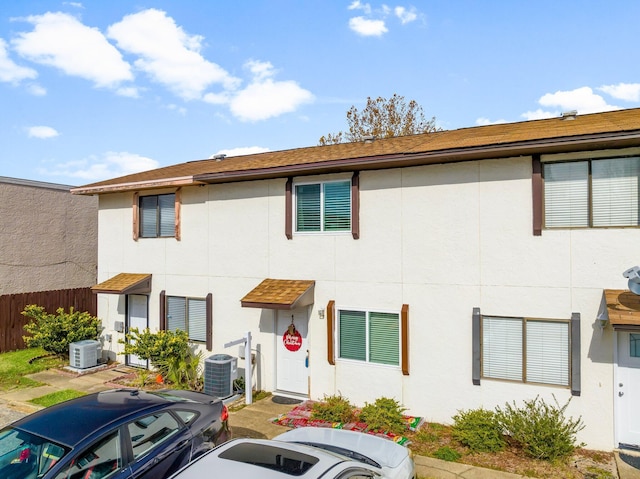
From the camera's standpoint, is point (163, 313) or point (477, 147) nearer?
point (477, 147)

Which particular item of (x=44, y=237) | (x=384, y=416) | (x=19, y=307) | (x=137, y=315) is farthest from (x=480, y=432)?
(x=44, y=237)

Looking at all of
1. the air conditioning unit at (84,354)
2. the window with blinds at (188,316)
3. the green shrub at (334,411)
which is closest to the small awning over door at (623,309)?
the green shrub at (334,411)

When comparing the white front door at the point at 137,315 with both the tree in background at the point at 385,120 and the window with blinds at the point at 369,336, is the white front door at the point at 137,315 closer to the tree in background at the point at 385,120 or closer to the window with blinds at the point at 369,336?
the window with blinds at the point at 369,336

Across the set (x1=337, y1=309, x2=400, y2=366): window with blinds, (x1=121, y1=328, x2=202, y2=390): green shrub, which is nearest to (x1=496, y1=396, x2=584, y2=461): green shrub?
(x1=337, y1=309, x2=400, y2=366): window with blinds

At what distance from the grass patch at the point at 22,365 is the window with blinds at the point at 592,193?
44.8 feet

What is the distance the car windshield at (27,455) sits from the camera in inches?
183

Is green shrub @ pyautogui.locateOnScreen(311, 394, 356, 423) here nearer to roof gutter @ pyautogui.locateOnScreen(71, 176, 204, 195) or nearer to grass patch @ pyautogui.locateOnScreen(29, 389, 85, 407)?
grass patch @ pyautogui.locateOnScreen(29, 389, 85, 407)

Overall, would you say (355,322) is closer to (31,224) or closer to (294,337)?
(294,337)

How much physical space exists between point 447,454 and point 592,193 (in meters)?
5.40

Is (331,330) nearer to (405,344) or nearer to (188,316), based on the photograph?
(405,344)

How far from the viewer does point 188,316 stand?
12.7 m

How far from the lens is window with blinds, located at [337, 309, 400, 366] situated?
383 inches

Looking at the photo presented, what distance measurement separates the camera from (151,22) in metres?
13.0

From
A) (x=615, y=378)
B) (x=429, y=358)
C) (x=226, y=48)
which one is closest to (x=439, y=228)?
(x=429, y=358)
